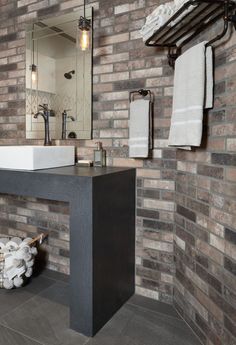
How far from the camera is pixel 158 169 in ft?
6.26

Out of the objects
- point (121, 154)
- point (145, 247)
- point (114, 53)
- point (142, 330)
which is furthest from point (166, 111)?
point (142, 330)

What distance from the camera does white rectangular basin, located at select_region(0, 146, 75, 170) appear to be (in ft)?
5.76

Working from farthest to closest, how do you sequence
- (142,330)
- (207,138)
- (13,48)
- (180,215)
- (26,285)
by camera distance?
(13,48) < (26,285) < (180,215) < (142,330) < (207,138)

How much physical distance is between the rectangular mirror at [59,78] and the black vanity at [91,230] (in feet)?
2.09

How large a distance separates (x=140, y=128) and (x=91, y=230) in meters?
0.75

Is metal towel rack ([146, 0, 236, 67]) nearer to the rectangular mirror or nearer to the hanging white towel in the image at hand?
the hanging white towel

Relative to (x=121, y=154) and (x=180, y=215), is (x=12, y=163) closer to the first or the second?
(x=121, y=154)

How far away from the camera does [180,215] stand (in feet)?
5.85

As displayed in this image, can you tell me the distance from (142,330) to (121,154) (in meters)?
1.14

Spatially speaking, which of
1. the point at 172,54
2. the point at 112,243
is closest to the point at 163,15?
the point at 172,54

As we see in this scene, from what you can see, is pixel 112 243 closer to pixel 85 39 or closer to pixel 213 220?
pixel 213 220

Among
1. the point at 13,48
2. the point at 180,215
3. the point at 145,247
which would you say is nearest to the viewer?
the point at 180,215

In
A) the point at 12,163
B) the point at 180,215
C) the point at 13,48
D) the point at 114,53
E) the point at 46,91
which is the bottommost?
the point at 180,215

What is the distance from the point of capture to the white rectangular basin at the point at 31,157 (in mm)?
1756
